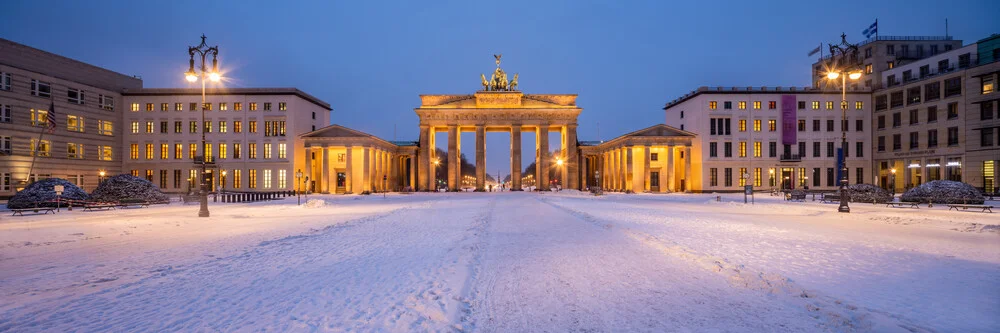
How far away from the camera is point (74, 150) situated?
50.8 metres

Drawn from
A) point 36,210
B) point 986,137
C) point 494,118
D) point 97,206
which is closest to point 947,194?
point 986,137

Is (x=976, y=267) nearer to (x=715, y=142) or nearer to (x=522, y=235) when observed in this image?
(x=522, y=235)

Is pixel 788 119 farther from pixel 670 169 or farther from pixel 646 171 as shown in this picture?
pixel 646 171

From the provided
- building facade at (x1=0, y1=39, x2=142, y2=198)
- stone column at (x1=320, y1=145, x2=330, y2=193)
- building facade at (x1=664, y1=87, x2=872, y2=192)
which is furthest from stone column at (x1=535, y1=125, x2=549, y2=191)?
building facade at (x1=0, y1=39, x2=142, y2=198)

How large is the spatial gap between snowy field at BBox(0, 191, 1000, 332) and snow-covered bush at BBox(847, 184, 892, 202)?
19.8 m

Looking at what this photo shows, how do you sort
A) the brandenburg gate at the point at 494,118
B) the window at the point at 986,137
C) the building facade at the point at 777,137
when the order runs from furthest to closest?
the brandenburg gate at the point at 494,118 → the building facade at the point at 777,137 → the window at the point at 986,137

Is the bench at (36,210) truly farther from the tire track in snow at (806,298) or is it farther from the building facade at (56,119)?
the tire track in snow at (806,298)

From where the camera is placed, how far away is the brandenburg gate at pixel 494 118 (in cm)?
6600

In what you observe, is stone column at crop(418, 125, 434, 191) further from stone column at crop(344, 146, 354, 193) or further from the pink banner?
the pink banner

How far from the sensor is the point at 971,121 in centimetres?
4916

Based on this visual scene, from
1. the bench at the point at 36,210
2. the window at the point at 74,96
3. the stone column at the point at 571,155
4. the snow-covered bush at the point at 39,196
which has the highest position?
the window at the point at 74,96

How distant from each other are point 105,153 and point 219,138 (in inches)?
486

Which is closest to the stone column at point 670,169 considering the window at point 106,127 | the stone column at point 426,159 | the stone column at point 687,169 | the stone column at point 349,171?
the stone column at point 687,169

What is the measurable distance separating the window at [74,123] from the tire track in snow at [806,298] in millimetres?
64794
